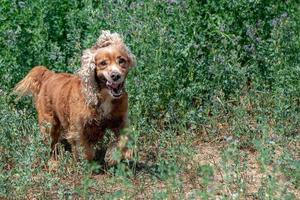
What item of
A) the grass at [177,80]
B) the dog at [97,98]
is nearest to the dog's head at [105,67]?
the dog at [97,98]

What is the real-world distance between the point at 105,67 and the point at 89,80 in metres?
0.23

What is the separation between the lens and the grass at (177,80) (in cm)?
721

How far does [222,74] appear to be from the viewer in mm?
8844

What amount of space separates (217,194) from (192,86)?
2.43m

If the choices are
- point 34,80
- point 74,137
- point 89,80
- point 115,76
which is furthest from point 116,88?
point 34,80

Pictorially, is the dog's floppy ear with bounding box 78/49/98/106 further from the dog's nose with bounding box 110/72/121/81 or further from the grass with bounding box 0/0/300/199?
the grass with bounding box 0/0/300/199

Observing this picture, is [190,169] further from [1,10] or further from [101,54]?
[1,10]

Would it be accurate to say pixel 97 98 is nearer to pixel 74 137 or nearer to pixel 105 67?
pixel 105 67

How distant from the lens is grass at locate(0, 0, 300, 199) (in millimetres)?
7207

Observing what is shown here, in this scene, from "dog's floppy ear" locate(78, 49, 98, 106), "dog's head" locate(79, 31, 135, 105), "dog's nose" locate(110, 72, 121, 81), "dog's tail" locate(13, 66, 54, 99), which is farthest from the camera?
"dog's tail" locate(13, 66, 54, 99)

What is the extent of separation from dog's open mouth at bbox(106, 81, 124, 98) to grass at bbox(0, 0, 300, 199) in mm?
451

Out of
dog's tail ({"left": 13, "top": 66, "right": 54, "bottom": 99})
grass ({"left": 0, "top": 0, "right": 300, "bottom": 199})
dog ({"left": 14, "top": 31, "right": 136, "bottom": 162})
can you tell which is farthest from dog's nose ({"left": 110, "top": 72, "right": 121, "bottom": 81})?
dog's tail ({"left": 13, "top": 66, "right": 54, "bottom": 99})

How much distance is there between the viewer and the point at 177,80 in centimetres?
880

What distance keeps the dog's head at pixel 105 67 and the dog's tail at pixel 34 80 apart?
0.99 m
